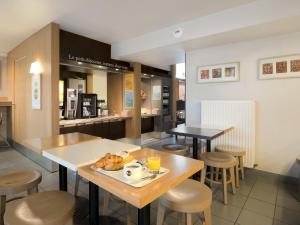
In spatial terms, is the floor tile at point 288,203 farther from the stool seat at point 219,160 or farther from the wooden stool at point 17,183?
the wooden stool at point 17,183

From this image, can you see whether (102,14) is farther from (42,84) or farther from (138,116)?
(138,116)

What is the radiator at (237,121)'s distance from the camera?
9.65ft

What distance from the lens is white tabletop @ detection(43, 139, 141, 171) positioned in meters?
1.25

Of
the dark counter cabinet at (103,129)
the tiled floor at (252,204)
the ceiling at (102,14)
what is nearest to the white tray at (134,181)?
the tiled floor at (252,204)

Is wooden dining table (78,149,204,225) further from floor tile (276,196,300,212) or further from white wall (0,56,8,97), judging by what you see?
white wall (0,56,8,97)

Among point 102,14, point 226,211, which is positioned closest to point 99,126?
point 102,14

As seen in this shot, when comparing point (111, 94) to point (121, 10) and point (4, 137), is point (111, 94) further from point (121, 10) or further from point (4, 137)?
point (4, 137)

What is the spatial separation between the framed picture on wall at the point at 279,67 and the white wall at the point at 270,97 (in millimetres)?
68

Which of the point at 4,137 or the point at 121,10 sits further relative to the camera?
the point at 4,137

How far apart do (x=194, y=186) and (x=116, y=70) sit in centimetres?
355

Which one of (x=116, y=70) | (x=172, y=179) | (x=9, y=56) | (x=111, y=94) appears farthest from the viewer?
(x=111, y=94)

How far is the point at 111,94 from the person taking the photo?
5.17 m

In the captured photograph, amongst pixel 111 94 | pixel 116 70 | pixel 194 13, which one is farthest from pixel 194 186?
pixel 111 94

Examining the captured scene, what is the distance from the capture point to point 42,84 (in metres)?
3.34
